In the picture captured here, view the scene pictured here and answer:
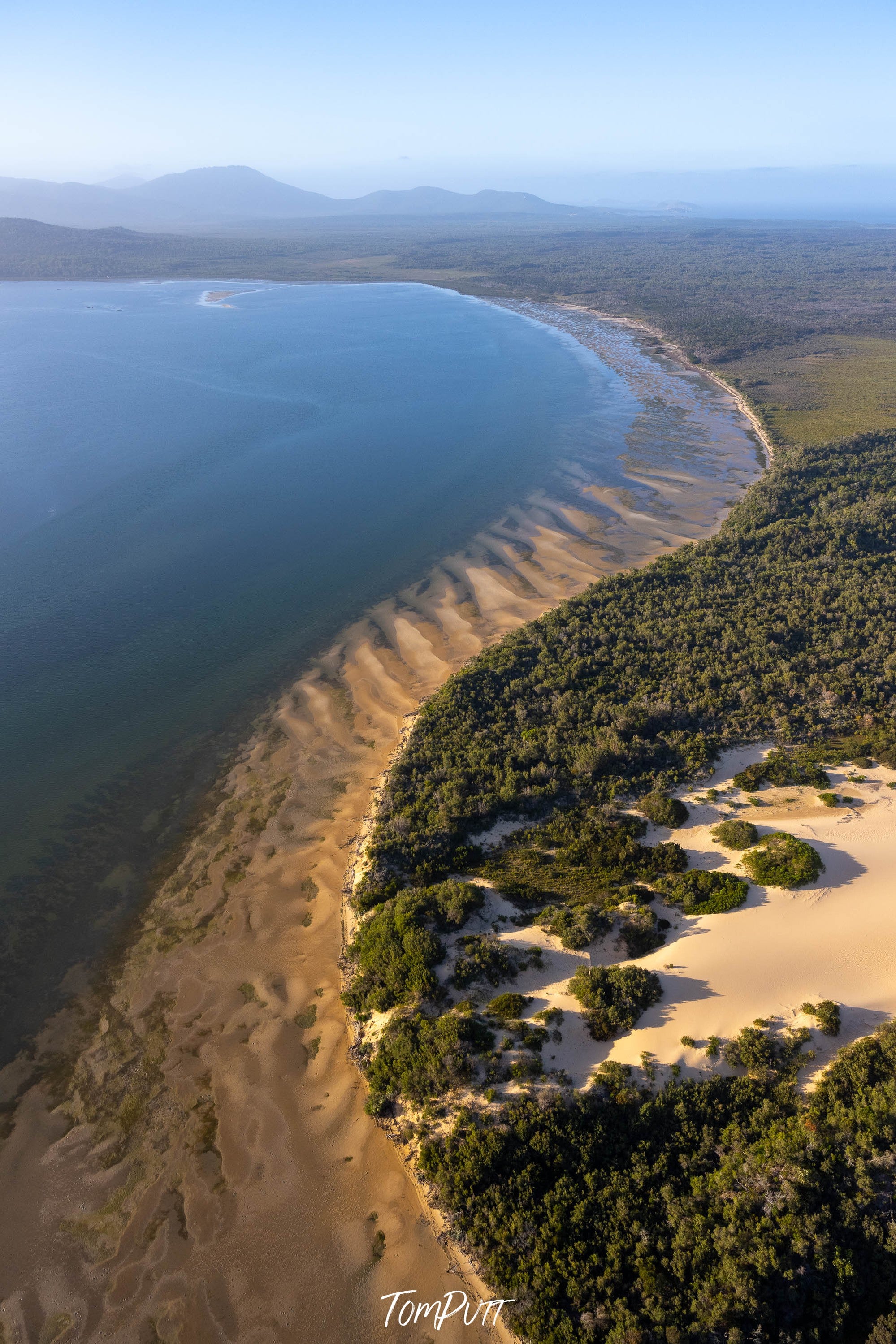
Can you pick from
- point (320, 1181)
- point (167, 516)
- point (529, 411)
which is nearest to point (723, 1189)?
point (320, 1181)

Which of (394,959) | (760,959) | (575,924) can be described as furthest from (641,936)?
(394,959)

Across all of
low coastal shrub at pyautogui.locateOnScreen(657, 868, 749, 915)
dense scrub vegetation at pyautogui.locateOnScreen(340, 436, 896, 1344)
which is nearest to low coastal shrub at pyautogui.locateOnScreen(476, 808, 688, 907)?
dense scrub vegetation at pyautogui.locateOnScreen(340, 436, 896, 1344)

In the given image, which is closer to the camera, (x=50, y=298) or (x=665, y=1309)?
(x=665, y=1309)

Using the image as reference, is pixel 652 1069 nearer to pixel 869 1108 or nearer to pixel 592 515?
pixel 869 1108

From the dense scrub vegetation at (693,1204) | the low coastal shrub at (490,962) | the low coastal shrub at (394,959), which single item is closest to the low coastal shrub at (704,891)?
the dense scrub vegetation at (693,1204)

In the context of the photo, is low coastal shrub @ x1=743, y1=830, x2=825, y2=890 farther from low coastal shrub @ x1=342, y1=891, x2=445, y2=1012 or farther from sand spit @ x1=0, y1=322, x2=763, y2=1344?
sand spit @ x1=0, y1=322, x2=763, y2=1344

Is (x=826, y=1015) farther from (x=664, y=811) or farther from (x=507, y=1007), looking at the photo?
(x=507, y=1007)
